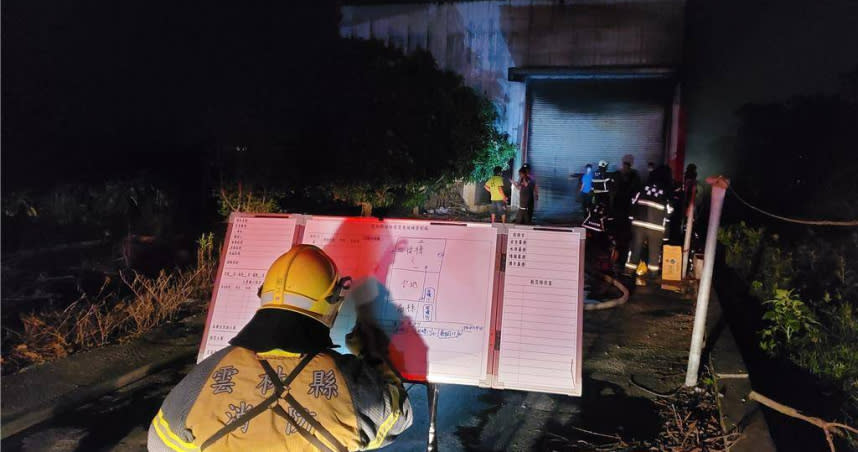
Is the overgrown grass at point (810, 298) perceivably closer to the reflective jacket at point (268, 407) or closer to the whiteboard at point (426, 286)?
the whiteboard at point (426, 286)

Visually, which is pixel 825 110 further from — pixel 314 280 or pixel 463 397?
pixel 314 280

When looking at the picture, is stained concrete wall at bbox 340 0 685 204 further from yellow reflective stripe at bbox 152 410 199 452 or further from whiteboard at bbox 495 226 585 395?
yellow reflective stripe at bbox 152 410 199 452

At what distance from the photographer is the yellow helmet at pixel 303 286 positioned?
6.60 ft

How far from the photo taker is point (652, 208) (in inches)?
327

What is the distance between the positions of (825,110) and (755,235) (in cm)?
796

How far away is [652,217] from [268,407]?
25.0 feet

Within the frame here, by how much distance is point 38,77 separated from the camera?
589cm

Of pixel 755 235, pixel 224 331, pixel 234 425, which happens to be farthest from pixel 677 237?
pixel 234 425

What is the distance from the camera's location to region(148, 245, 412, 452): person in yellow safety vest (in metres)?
1.81

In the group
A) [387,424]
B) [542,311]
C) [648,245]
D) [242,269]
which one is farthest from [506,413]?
[648,245]

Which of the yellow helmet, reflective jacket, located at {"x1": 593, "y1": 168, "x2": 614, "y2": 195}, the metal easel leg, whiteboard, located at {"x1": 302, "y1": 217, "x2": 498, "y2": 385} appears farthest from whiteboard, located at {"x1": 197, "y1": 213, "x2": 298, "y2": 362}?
reflective jacket, located at {"x1": 593, "y1": 168, "x2": 614, "y2": 195}

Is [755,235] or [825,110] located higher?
[825,110]

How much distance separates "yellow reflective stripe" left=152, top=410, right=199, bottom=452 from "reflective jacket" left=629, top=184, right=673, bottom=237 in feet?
25.4

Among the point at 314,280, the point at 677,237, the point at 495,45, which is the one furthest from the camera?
the point at 495,45
